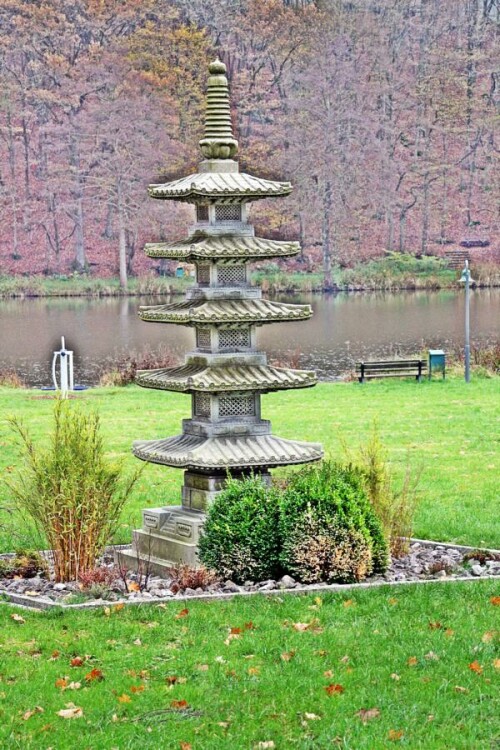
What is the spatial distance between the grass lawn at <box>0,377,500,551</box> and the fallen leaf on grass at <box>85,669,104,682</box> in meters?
5.66

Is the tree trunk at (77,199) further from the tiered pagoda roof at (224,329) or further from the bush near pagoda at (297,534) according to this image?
the bush near pagoda at (297,534)

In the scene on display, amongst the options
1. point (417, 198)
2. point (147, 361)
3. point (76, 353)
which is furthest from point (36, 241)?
point (147, 361)

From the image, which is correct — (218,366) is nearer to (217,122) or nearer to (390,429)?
(217,122)

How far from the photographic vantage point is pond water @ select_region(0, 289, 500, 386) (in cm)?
4616

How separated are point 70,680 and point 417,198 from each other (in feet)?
305

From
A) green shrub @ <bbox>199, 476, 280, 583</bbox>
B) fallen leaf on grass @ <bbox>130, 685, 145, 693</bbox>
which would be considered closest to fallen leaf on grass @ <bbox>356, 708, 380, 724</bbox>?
fallen leaf on grass @ <bbox>130, 685, 145, 693</bbox>

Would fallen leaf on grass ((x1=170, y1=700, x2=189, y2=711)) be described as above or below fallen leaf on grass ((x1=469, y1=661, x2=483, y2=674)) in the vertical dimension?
below

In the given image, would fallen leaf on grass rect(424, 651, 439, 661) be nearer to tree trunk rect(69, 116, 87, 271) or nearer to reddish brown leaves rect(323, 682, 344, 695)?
reddish brown leaves rect(323, 682, 344, 695)

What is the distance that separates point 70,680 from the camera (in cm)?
1038

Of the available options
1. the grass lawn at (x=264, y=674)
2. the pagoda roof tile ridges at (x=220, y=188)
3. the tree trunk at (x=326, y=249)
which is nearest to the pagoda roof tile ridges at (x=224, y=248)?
the pagoda roof tile ridges at (x=220, y=188)

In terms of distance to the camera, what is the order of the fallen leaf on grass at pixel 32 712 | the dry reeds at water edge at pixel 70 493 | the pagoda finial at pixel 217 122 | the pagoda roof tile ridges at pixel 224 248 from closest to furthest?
A: 1. the fallen leaf on grass at pixel 32 712
2. the dry reeds at water edge at pixel 70 493
3. the pagoda roof tile ridges at pixel 224 248
4. the pagoda finial at pixel 217 122

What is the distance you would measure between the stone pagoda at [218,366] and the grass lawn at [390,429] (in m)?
1.12

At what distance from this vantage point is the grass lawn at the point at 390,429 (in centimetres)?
1780

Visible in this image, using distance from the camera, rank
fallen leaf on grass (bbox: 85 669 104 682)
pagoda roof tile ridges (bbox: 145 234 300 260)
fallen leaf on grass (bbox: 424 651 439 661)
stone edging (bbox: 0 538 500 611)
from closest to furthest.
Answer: fallen leaf on grass (bbox: 85 669 104 682), fallen leaf on grass (bbox: 424 651 439 661), stone edging (bbox: 0 538 500 611), pagoda roof tile ridges (bbox: 145 234 300 260)
